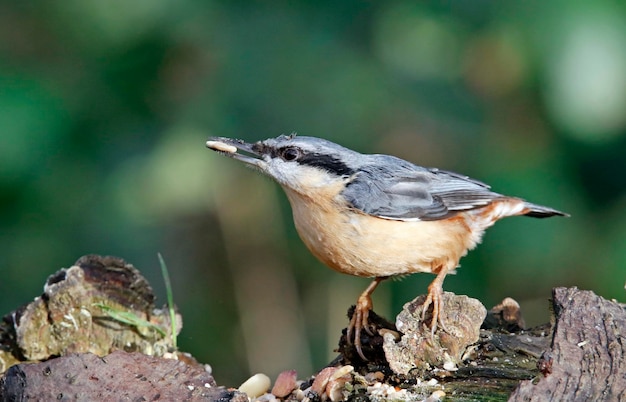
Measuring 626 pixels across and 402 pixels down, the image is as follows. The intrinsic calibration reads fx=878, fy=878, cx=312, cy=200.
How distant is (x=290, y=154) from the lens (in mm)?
3598

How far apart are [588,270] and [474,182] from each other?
838 millimetres

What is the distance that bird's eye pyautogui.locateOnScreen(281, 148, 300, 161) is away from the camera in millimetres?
3594

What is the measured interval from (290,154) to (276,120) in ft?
3.23

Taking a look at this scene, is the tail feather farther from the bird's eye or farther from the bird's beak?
the bird's beak

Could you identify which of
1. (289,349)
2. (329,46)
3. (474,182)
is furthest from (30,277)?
(474,182)

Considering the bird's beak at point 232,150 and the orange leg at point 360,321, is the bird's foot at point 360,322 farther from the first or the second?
the bird's beak at point 232,150

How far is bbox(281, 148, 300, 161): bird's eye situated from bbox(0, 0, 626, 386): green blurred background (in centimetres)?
96

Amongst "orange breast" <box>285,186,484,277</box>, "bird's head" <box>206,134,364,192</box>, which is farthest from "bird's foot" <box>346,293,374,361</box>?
"bird's head" <box>206,134,364,192</box>

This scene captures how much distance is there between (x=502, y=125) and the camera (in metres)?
4.70

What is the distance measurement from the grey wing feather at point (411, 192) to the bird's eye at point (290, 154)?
250 mm

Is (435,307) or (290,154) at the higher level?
(290,154)

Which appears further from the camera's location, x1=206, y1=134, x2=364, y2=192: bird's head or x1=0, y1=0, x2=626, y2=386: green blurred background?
x1=0, y1=0, x2=626, y2=386: green blurred background

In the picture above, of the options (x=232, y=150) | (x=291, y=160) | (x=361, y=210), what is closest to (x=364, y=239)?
(x=361, y=210)

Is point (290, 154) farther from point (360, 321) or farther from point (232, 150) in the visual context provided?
point (360, 321)
